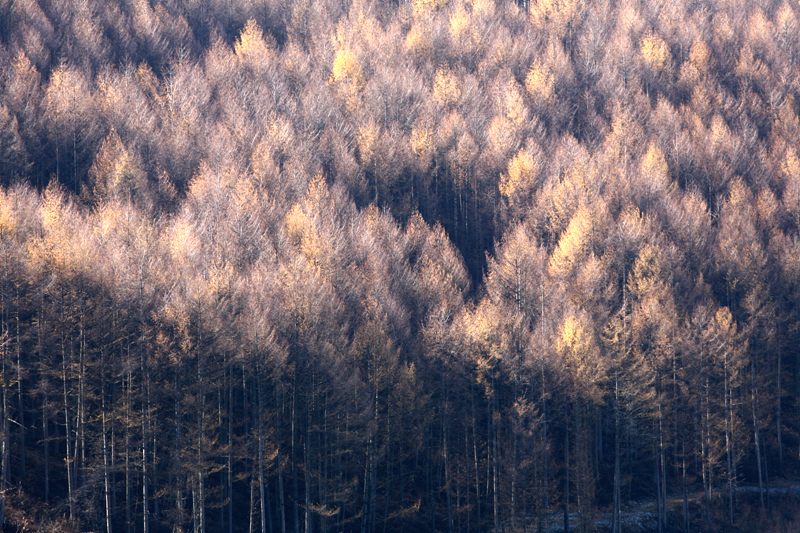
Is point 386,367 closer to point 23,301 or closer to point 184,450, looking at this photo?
point 184,450

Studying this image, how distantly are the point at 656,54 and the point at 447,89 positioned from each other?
109 feet

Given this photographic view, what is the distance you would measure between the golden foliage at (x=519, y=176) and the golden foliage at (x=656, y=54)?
4263 centimetres

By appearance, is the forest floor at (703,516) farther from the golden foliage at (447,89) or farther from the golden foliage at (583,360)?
the golden foliage at (447,89)

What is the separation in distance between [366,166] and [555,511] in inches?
1698

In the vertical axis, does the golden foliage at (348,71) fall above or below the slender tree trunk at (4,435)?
above

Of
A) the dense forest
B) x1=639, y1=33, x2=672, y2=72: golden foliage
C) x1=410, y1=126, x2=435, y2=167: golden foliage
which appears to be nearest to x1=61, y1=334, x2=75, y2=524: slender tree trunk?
the dense forest

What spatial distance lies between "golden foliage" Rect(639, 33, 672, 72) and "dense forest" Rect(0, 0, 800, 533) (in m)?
0.36

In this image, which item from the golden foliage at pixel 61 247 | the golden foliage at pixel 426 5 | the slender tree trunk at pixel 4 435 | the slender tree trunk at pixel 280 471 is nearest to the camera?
the slender tree trunk at pixel 4 435

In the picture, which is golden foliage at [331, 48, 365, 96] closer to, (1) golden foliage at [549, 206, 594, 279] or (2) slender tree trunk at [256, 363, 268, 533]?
(1) golden foliage at [549, 206, 594, 279]

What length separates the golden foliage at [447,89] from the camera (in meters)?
93.8

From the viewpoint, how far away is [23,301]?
32188mm

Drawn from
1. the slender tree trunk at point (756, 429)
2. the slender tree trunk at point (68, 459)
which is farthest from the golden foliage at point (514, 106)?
the slender tree trunk at point (68, 459)

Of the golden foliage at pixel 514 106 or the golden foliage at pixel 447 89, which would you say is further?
the golden foliage at pixel 447 89

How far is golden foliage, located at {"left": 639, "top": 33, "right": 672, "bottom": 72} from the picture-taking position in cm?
10262
